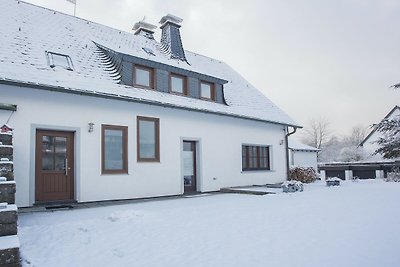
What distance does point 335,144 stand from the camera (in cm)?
6594

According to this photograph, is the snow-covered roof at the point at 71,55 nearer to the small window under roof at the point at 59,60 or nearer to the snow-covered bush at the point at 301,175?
the small window under roof at the point at 59,60

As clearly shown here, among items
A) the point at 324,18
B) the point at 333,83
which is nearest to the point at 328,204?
the point at 324,18

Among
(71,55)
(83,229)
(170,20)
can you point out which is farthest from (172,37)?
(83,229)

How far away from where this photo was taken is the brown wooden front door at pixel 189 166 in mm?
13125

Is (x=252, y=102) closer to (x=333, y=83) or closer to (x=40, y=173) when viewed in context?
(x=333, y=83)

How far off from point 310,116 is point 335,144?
7401mm

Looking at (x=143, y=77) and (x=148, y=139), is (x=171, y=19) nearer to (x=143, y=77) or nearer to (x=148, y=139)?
(x=143, y=77)

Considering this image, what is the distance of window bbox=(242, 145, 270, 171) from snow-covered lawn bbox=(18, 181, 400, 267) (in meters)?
6.89

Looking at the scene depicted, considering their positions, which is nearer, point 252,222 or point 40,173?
point 252,222

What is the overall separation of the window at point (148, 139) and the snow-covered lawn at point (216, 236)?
9.99 ft

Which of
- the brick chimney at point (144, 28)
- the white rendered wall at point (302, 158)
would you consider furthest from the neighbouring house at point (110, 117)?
the white rendered wall at point (302, 158)

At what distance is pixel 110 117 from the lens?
10.7 m

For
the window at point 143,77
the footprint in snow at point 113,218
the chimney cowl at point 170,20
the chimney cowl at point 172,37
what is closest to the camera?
the footprint in snow at point 113,218

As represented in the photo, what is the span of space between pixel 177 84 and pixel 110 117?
3.76 meters
